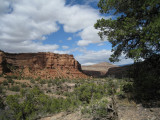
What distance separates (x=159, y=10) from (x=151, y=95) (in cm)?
408

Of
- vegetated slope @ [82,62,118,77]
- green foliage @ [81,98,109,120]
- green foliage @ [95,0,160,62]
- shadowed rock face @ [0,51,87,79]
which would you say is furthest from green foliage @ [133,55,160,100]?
vegetated slope @ [82,62,118,77]

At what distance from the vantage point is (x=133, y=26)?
506 centimetres

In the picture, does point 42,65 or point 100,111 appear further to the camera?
point 42,65

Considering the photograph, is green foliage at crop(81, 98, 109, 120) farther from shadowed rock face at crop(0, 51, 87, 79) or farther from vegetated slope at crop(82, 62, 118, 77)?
vegetated slope at crop(82, 62, 118, 77)

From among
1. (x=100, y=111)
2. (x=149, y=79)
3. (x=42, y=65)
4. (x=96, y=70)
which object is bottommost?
(x=96, y=70)

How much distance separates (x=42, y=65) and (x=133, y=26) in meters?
43.4

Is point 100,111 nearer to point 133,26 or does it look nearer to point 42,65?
point 133,26

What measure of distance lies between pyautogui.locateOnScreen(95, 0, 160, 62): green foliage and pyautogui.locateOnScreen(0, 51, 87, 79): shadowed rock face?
3567 centimetres

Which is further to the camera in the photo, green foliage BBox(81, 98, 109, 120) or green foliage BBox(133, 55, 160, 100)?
green foliage BBox(133, 55, 160, 100)

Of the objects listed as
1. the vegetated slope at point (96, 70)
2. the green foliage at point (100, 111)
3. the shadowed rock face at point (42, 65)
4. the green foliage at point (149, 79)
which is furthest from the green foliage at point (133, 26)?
the vegetated slope at point (96, 70)

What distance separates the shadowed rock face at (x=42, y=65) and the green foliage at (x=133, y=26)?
1404 inches

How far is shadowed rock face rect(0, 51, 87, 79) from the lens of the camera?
1527 inches

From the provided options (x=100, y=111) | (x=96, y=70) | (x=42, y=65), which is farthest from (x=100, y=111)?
(x=96, y=70)

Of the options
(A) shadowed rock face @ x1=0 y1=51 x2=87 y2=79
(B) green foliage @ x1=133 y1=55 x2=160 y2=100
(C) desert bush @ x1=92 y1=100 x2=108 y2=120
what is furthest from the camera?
(A) shadowed rock face @ x1=0 y1=51 x2=87 y2=79
